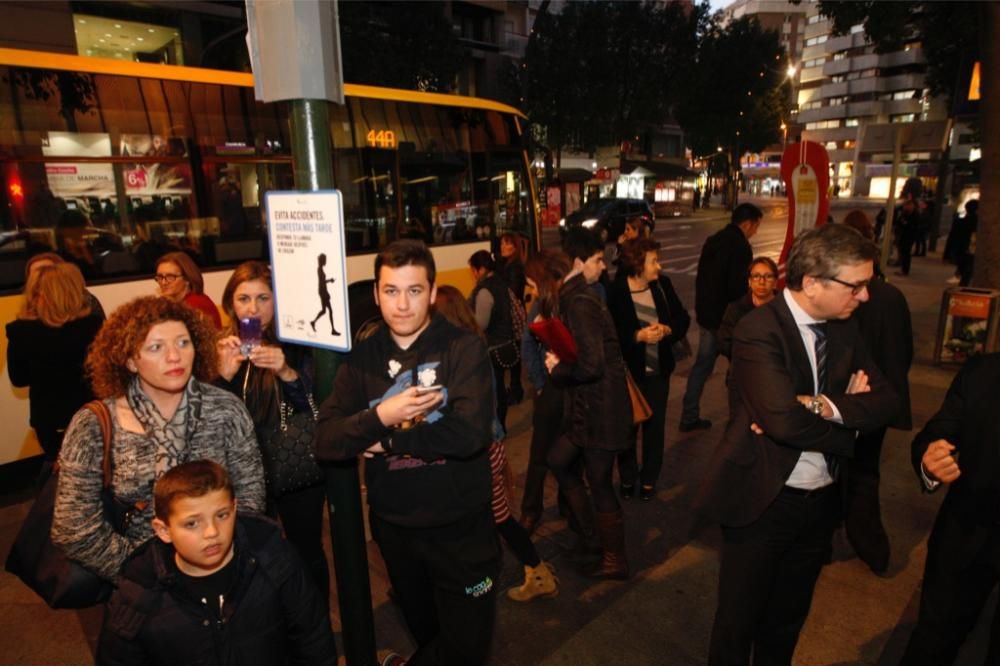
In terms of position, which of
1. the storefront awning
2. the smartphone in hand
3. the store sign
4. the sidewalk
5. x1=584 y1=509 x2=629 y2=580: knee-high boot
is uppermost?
the storefront awning

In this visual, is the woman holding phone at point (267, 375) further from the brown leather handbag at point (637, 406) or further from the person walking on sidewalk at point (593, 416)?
the brown leather handbag at point (637, 406)

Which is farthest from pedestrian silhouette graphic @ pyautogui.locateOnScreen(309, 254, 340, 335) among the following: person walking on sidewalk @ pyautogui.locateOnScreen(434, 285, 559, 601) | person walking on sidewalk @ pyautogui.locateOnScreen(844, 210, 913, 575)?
person walking on sidewalk @ pyautogui.locateOnScreen(844, 210, 913, 575)

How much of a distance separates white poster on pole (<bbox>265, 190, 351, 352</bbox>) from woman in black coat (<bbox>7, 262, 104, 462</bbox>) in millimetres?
2371

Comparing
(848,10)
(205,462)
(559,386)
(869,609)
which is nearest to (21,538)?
(205,462)

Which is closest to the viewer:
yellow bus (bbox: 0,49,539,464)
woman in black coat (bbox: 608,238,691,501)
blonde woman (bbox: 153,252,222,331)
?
blonde woman (bbox: 153,252,222,331)

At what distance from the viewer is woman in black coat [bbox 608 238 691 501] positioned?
15.0 feet

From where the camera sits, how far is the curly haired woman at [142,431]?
7.00ft

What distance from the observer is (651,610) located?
3.58 metres

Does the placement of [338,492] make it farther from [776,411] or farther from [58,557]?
[776,411]

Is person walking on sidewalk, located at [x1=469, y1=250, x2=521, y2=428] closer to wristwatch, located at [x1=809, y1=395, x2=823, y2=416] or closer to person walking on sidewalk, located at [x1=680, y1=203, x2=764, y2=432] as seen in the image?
person walking on sidewalk, located at [x1=680, y1=203, x2=764, y2=432]

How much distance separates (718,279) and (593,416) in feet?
9.74

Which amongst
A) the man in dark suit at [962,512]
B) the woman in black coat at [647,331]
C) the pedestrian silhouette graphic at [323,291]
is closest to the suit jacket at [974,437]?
the man in dark suit at [962,512]

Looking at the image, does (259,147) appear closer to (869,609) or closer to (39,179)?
(39,179)

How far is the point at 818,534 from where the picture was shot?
257cm
